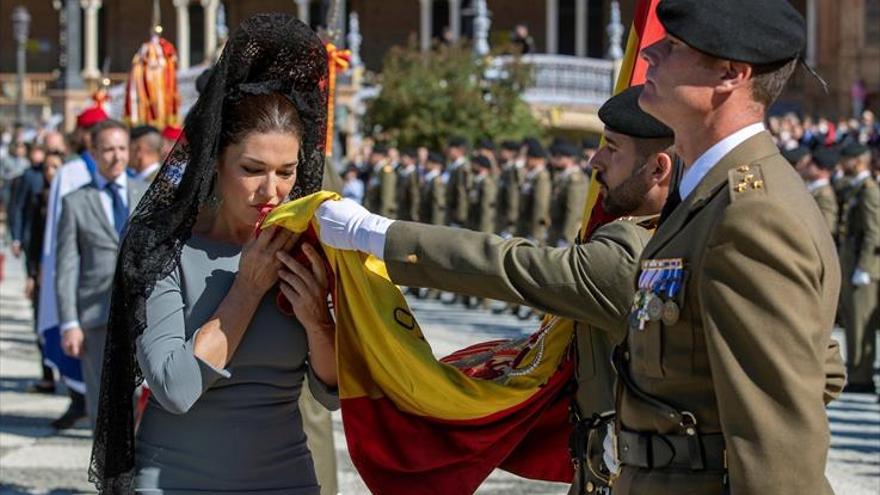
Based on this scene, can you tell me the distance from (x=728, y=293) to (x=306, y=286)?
1.32 meters

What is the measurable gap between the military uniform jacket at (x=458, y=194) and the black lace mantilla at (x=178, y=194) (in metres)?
16.6

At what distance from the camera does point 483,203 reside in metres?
20.2

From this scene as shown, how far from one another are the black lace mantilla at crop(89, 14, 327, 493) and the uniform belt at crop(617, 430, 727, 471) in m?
1.24

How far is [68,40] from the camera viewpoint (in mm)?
36094

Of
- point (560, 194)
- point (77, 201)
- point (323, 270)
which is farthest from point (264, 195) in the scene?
point (560, 194)

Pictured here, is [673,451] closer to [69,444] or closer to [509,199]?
[69,444]

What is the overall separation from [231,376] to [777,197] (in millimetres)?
1479

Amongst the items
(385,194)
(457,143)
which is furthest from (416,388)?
(385,194)

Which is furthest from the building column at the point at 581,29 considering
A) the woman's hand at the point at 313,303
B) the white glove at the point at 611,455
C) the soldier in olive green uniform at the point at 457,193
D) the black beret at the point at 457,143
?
the white glove at the point at 611,455

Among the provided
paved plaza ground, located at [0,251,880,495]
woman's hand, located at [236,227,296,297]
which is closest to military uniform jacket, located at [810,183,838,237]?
paved plaza ground, located at [0,251,880,495]

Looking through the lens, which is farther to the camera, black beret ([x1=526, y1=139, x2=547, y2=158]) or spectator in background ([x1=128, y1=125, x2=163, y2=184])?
black beret ([x1=526, y1=139, x2=547, y2=158])

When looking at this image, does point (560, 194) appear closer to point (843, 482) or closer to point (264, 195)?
point (843, 482)

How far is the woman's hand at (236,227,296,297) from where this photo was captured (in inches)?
150

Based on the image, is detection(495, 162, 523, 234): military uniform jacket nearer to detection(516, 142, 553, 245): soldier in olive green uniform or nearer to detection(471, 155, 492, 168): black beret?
detection(516, 142, 553, 245): soldier in olive green uniform
